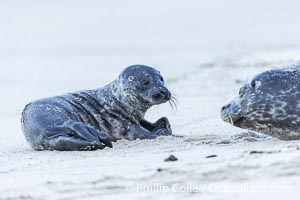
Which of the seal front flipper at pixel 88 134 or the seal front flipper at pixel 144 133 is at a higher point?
the seal front flipper at pixel 88 134

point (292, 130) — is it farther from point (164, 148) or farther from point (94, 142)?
point (94, 142)

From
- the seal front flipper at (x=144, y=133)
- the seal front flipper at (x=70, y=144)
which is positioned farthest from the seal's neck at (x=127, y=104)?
the seal front flipper at (x=70, y=144)

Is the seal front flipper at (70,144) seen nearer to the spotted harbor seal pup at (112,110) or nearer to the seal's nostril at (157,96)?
the spotted harbor seal pup at (112,110)

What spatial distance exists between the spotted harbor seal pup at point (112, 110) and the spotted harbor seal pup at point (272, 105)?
1.08 m

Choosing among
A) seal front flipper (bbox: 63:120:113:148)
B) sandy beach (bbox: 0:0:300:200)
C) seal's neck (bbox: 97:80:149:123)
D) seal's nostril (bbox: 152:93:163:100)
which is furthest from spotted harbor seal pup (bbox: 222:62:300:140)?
seal's neck (bbox: 97:80:149:123)

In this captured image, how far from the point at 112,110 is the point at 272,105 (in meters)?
1.85

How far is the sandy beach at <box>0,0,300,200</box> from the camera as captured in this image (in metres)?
5.31

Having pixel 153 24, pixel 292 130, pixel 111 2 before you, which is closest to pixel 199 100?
pixel 292 130

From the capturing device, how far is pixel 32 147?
25.3 feet

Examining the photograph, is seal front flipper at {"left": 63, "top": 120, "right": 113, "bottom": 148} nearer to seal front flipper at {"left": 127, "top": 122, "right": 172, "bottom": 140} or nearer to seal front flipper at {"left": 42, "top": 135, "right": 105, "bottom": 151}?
seal front flipper at {"left": 42, "top": 135, "right": 105, "bottom": 151}

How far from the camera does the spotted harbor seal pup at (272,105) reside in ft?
22.2

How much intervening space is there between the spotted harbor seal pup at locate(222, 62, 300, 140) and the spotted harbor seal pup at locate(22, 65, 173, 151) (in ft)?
3.53

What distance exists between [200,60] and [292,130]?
29.6 feet

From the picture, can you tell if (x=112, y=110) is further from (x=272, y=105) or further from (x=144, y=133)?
(x=272, y=105)
